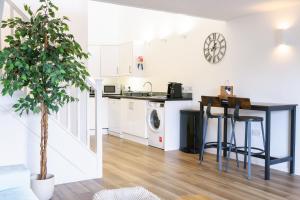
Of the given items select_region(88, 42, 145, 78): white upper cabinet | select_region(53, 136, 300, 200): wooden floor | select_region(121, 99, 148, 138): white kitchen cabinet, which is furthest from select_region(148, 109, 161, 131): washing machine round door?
select_region(88, 42, 145, 78): white upper cabinet

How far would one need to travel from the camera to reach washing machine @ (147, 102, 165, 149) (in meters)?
5.80

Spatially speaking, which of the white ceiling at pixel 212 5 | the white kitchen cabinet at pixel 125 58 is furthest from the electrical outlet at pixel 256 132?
the white kitchen cabinet at pixel 125 58

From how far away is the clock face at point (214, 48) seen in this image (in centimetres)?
529

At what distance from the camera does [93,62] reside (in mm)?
7891

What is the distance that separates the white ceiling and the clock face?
0.69m

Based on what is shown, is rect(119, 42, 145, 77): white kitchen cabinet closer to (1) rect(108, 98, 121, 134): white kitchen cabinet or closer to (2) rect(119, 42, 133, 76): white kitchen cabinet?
(2) rect(119, 42, 133, 76): white kitchen cabinet

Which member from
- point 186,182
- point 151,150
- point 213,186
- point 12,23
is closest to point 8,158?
point 12,23

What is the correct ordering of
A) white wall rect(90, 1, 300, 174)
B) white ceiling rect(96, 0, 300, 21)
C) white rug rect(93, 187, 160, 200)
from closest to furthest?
white rug rect(93, 187, 160, 200) < white ceiling rect(96, 0, 300, 21) < white wall rect(90, 1, 300, 174)

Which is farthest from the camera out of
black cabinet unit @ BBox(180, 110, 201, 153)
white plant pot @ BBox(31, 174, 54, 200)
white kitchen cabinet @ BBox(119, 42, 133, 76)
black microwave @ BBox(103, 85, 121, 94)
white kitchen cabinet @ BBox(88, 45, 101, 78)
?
black microwave @ BBox(103, 85, 121, 94)

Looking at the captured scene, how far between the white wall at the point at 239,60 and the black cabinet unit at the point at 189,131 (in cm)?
31

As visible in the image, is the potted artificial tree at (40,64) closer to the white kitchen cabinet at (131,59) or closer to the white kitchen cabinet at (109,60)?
the white kitchen cabinet at (131,59)

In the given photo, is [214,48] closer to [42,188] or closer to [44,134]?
[44,134]

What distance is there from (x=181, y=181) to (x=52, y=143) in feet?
5.33

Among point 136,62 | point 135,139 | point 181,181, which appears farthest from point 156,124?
point 181,181
